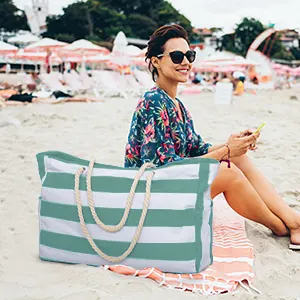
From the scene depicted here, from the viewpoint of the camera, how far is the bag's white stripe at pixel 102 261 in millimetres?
1596

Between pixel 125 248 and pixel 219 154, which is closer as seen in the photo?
pixel 125 248

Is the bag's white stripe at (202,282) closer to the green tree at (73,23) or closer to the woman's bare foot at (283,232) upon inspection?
the woman's bare foot at (283,232)

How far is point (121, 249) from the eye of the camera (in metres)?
1.61

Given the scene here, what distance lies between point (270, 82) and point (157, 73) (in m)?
18.7

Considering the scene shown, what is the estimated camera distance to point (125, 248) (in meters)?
1.61

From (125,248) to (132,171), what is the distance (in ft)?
0.97

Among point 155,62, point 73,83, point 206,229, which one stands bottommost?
point 73,83

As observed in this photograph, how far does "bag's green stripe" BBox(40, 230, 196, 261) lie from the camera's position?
1.57 meters

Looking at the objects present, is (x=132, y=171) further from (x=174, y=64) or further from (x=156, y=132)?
(x=174, y=64)

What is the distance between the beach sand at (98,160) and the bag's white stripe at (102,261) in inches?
1.3

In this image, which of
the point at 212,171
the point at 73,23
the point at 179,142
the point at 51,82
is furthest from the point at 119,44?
the point at 73,23

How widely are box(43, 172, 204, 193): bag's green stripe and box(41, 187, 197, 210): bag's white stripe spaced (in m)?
0.02

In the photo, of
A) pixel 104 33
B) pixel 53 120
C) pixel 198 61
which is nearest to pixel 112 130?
pixel 53 120

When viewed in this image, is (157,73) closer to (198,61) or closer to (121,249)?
(121,249)
